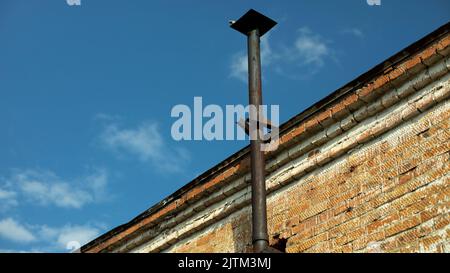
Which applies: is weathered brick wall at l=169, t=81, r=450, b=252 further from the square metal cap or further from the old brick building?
the square metal cap

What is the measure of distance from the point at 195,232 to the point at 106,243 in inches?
61.4

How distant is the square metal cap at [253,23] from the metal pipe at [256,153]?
0.06m

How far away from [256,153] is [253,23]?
1.41 meters

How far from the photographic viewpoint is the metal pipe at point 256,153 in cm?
646

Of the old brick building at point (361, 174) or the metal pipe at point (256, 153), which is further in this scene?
the metal pipe at point (256, 153)

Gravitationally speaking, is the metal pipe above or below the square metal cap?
below

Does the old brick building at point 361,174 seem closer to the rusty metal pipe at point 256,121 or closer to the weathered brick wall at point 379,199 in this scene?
the weathered brick wall at point 379,199

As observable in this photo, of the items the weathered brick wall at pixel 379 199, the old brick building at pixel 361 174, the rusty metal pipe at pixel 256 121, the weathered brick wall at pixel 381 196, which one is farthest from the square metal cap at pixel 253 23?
the weathered brick wall at pixel 379 199

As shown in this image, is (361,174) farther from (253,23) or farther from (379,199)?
(253,23)

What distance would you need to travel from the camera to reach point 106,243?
29.4 ft

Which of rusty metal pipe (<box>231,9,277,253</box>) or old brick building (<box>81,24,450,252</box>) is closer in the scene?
old brick building (<box>81,24,450,252</box>)

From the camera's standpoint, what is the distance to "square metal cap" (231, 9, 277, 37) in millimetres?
7344

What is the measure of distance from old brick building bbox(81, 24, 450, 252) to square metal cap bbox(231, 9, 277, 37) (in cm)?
106

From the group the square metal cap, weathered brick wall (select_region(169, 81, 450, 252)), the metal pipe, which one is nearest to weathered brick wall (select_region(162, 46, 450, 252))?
weathered brick wall (select_region(169, 81, 450, 252))
